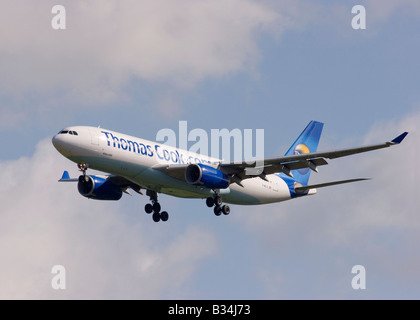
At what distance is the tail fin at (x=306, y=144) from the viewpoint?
224 feet

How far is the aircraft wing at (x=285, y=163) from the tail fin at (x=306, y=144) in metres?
9.69

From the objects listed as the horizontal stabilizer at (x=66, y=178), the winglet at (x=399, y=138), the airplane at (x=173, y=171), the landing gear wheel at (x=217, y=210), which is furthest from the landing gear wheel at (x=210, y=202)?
the winglet at (x=399, y=138)

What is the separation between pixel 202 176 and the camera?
55250 millimetres

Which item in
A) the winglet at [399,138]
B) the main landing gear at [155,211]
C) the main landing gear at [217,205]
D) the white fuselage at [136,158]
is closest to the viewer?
the winglet at [399,138]

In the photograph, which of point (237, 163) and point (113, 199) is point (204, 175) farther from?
point (113, 199)

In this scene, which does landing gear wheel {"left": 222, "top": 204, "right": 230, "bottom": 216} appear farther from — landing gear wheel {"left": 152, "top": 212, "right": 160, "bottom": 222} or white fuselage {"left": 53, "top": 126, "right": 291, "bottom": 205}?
landing gear wheel {"left": 152, "top": 212, "right": 160, "bottom": 222}

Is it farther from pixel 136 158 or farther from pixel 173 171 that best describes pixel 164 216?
pixel 136 158

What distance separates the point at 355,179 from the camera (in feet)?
187

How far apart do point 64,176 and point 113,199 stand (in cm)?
748

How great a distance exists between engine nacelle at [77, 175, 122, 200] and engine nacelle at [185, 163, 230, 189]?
8.24 m

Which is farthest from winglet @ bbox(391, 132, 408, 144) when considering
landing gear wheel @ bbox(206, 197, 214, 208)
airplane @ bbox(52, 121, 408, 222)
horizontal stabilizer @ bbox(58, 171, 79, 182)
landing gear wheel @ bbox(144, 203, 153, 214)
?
horizontal stabilizer @ bbox(58, 171, 79, 182)

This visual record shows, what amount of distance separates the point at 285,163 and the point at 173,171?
27.0 feet

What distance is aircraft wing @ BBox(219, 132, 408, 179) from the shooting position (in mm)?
53250

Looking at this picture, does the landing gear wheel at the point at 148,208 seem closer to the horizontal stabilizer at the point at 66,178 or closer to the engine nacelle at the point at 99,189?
the engine nacelle at the point at 99,189
